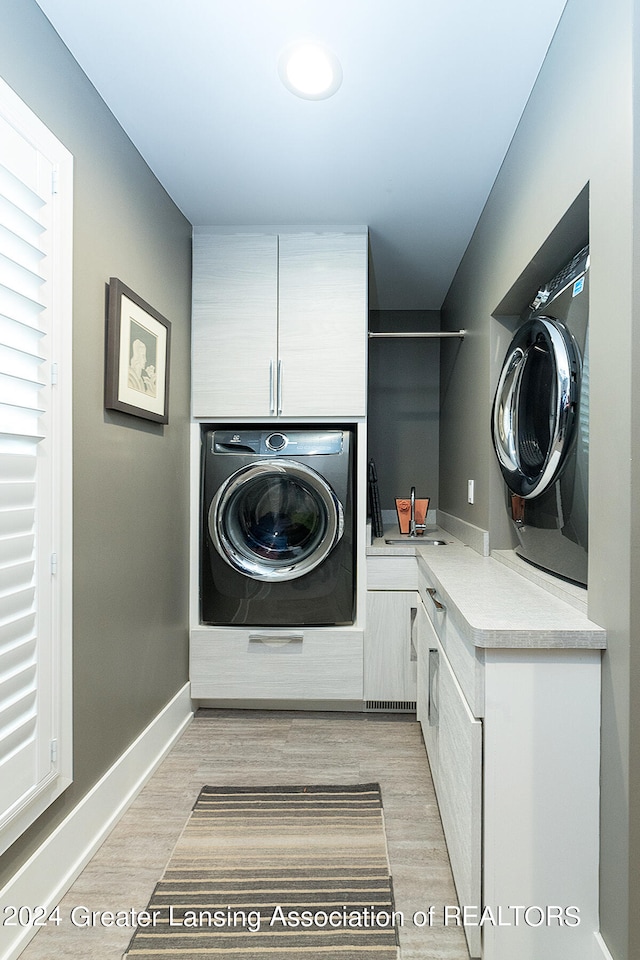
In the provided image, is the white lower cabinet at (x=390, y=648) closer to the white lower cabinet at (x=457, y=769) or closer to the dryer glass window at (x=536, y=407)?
the white lower cabinet at (x=457, y=769)

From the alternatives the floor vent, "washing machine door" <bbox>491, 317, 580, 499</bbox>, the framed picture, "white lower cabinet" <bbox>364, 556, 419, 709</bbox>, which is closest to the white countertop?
"washing machine door" <bbox>491, 317, 580, 499</bbox>

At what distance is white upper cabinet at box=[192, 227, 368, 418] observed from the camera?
2.87 meters

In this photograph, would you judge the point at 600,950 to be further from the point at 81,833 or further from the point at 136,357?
the point at 136,357

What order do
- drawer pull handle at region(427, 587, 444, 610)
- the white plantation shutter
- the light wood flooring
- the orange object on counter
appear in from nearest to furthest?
the white plantation shutter < the light wood flooring < drawer pull handle at region(427, 587, 444, 610) < the orange object on counter

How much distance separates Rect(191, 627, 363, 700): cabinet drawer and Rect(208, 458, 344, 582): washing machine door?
0.30 meters

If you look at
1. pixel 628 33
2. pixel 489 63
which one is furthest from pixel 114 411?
pixel 628 33

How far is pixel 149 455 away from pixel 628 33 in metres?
1.91

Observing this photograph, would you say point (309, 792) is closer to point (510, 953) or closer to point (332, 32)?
point (510, 953)

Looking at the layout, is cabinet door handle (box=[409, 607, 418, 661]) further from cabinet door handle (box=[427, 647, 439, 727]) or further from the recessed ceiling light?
the recessed ceiling light

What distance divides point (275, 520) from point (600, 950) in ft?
6.47

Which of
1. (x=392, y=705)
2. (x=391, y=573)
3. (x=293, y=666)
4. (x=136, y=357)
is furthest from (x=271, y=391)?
(x=392, y=705)

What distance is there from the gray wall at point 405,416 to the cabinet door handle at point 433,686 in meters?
2.20

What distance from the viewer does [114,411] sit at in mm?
2055

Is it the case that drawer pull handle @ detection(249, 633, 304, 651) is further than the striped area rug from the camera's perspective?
Yes
